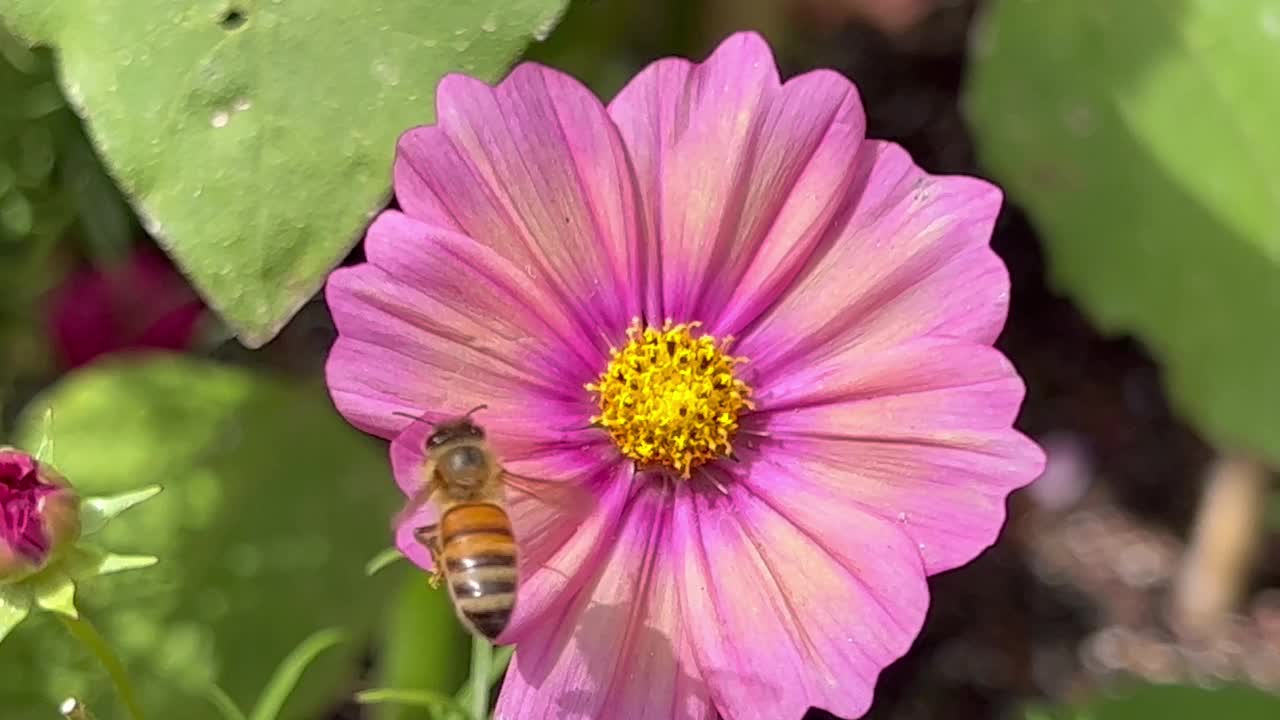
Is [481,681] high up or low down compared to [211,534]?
up

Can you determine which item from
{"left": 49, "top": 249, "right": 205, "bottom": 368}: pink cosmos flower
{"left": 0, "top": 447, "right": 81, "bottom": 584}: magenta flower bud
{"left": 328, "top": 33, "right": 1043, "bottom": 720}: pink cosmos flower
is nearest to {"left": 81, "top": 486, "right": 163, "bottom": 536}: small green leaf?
{"left": 0, "top": 447, "right": 81, "bottom": 584}: magenta flower bud

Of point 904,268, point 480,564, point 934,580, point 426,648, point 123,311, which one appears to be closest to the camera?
point 480,564

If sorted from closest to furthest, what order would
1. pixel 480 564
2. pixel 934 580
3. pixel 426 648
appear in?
pixel 480 564
pixel 426 648
pixel 934 580

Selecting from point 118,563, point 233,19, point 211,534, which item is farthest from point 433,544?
point 211,534

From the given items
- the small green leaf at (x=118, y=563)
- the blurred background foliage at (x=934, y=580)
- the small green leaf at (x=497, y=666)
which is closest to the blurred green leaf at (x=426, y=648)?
the blurred background foliage at (x=934, y=580)

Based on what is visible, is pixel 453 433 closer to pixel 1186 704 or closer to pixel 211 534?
pixel 211 534

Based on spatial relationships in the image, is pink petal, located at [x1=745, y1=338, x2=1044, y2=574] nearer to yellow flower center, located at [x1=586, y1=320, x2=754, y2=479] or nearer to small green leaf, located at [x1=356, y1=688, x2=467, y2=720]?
yellow flower center, located at [x1=586, y1=320, x2=754, y2=479]

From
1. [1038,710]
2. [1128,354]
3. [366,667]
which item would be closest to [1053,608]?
[1128,354]
